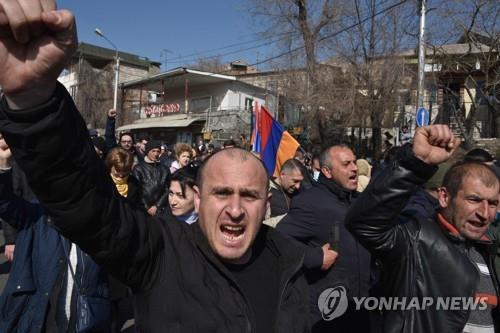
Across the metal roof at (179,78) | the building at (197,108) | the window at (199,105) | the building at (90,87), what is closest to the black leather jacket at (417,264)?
the building at (197,108)

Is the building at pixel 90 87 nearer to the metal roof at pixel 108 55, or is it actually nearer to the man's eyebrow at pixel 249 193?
the metal roof at pixel 108 55

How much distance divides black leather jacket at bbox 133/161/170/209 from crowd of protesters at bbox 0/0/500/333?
2.68 meters

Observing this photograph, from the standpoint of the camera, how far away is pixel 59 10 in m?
1.03

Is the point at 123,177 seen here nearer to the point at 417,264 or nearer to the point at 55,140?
the point at 417,264

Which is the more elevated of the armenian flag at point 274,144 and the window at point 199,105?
the window at point 199,105

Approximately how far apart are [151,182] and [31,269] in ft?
10.5

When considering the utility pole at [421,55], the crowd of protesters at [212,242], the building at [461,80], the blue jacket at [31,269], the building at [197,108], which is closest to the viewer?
the crowd of protesters at [212,242]

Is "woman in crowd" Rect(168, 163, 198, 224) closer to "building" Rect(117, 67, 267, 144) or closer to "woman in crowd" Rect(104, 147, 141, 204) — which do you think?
"woman in crowd" Rect(104, 147, 141, 204)

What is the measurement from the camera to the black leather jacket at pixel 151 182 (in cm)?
583

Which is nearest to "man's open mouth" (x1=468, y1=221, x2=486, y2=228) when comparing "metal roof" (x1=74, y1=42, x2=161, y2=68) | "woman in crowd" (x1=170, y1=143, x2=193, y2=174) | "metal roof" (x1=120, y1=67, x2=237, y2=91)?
"woman in crowd" (x1=170, y1=143, x2=193, y2=174)

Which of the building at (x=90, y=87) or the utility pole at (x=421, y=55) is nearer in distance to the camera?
the utility pole at (x=421, y=55)

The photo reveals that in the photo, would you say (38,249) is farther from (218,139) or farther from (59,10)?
(218,139)

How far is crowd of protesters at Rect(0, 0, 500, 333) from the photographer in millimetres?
1140

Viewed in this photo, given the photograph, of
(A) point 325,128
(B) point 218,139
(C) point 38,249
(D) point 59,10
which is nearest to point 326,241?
(C) point 38,249
